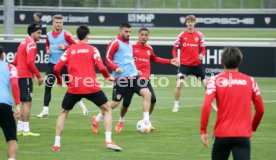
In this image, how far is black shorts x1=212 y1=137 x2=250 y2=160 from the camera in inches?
378

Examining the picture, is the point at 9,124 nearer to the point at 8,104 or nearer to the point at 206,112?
the point at 8,104

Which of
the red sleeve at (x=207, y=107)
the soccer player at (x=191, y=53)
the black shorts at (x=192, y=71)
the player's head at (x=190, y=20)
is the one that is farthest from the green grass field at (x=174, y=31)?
the red sleeve at (x=207, y=107)

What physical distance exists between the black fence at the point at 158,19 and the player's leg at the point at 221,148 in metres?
43.5

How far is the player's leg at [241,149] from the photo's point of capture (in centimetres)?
959

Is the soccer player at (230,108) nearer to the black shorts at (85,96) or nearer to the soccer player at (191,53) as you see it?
the black shorts at (85,96)

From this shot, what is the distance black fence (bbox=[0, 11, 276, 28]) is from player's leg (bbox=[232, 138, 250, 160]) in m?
43.5

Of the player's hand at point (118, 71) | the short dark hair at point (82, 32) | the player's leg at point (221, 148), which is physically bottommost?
the player's leg at point (221, 148)

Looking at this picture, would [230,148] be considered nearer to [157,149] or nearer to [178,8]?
[157,149]

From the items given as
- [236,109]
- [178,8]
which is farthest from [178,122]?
[178,8]

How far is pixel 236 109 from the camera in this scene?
9.79m

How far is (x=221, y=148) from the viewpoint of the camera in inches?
384

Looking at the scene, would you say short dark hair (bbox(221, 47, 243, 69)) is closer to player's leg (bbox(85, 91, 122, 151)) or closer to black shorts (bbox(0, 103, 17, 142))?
black shorts (bbox(0, 103, 17, 142))

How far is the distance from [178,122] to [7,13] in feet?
41.6

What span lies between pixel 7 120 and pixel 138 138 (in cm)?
477
